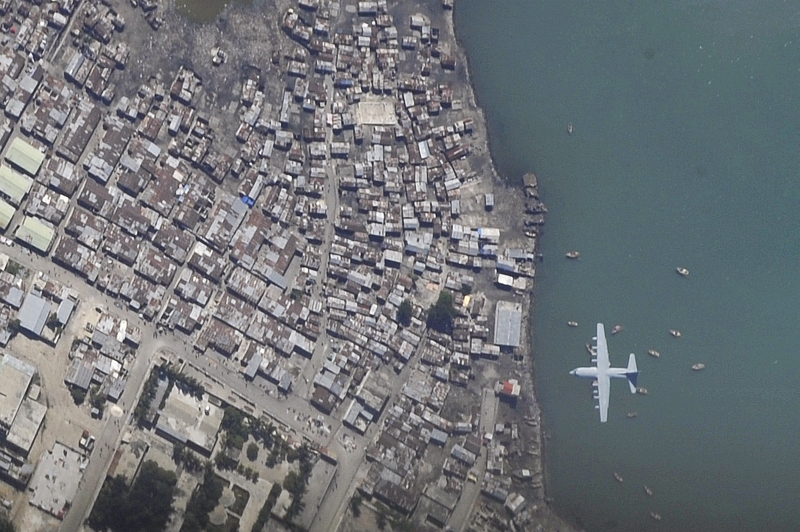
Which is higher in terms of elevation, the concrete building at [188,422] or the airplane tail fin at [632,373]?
the airplane tail fin at [632,373]

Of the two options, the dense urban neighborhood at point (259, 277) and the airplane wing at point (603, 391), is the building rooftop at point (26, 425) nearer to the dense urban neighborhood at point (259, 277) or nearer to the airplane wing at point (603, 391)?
the dense urban neighborhood at point (259, 277)

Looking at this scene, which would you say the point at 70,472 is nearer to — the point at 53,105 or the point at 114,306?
the point at 114,306

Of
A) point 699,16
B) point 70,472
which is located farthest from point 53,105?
point 699,16

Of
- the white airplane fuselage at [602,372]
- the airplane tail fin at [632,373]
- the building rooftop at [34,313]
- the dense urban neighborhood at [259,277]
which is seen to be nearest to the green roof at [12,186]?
the dense urban neighborhood at [259,277]

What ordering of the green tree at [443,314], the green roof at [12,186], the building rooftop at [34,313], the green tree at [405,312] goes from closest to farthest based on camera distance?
the building rooftop at [34,313] < the green roof at [12,186] < the green tree at [443,314] < the green tree at [405,312]

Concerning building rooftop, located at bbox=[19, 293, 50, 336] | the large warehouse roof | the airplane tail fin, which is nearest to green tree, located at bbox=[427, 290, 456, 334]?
the large warehouse roof

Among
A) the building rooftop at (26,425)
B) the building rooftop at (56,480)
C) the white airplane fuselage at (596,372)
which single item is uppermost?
the white airplane fuselage at (596,372)
